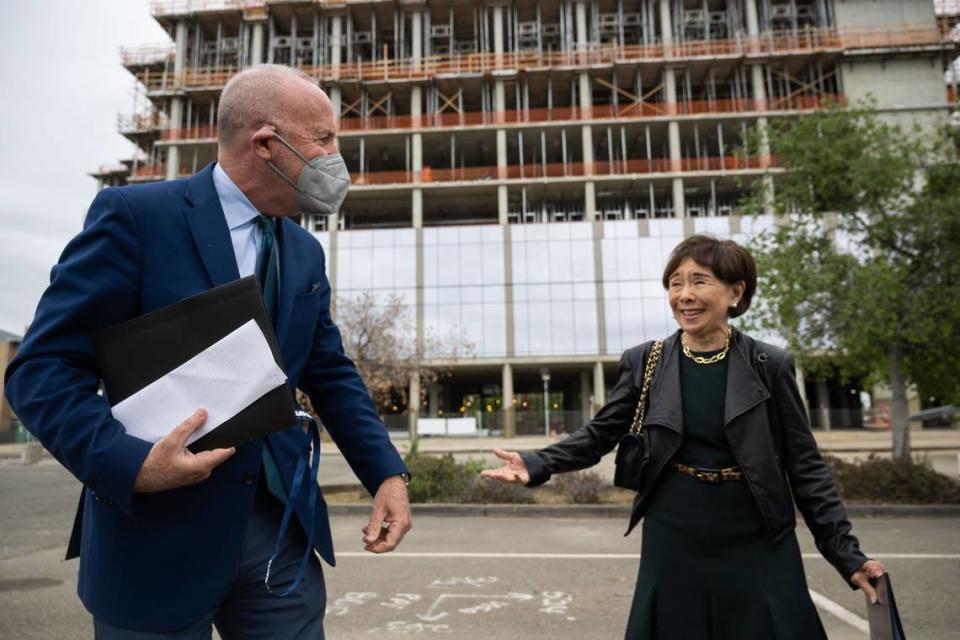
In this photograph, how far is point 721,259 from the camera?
2777mm

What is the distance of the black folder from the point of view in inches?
63.5

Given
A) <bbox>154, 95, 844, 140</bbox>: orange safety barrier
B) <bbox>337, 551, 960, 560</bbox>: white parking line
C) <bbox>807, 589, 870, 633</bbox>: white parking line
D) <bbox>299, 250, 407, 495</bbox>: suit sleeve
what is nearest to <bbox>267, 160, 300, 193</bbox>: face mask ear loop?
<bbox>299, 250, 407, 495</bbox>: suit sleeve

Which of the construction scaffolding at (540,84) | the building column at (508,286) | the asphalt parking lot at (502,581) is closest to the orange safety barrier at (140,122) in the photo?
the construction scaffolding at (540,84)

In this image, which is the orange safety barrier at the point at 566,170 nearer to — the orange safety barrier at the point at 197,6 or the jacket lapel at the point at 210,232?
the orange safety barrier at the point at 197,6

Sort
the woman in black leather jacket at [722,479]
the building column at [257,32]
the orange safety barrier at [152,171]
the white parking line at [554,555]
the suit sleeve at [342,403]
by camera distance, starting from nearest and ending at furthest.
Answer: the suit sleeve at [342,403] < the woman in black leather jacket at [722,479] < the white parking line at [554,555] < the building column at [257,32] < the orange safety barrier at [152,171]

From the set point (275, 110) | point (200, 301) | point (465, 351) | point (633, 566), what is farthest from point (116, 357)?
point (465, 351)

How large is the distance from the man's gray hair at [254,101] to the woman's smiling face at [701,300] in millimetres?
1751

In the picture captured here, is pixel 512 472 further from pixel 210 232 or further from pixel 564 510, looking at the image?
pixel 564 510

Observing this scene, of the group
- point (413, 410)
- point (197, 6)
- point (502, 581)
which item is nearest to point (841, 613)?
point (502, 581)

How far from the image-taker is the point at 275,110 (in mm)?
1978

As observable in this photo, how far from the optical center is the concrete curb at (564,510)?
32.1ft

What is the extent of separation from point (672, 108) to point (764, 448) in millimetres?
47264

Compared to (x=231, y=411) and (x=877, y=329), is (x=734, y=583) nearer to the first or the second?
(x=231, y=411)

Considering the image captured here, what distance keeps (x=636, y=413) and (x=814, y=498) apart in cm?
77
